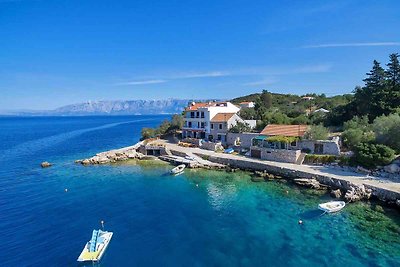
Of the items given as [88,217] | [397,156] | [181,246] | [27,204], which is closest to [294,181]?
[397,156]

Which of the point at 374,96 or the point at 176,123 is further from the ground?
the point at 374,96

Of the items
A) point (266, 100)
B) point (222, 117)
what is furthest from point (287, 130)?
point (266, 100)

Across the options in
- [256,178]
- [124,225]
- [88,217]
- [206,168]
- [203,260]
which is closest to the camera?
[203,260]

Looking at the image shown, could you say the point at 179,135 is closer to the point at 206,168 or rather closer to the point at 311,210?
the point at 206,168

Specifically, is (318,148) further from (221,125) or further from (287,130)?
(221,125)

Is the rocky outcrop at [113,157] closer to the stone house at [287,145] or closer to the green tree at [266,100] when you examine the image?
the stone house at [287,145]

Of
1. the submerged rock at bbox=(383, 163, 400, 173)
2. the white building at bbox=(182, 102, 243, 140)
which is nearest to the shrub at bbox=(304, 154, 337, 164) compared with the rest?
the submerged rock at bbox=(383, 163, 400, 173)

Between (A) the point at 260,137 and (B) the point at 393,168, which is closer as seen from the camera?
(B) the point at 393,168

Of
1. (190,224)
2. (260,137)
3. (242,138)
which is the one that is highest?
(260,137)
